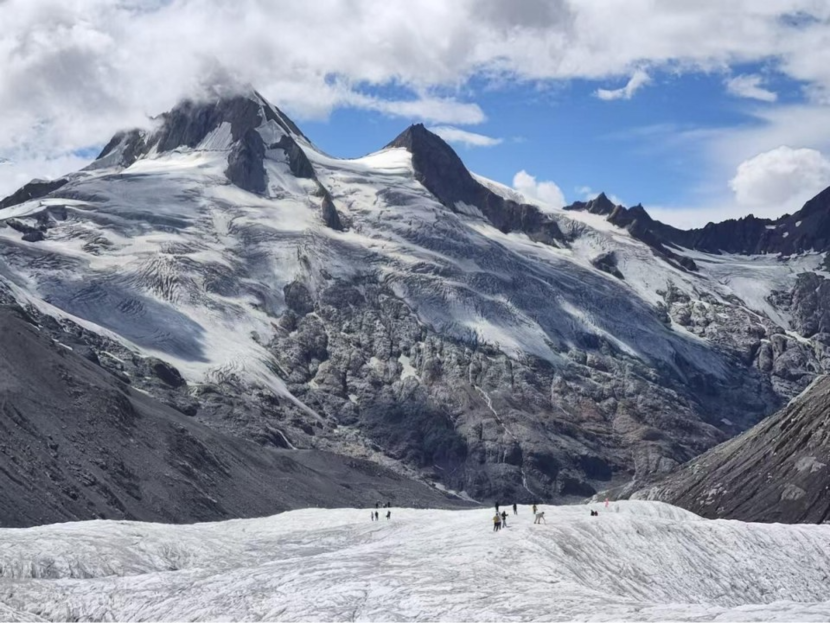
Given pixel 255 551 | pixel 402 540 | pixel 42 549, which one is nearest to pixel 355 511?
pixel 255 551

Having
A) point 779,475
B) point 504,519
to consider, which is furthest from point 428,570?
point 779,475

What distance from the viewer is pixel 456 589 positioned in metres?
87.6

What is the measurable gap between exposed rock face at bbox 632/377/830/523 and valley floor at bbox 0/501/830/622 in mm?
31313

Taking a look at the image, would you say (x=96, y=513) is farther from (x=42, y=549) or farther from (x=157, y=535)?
(x=42, y=549)

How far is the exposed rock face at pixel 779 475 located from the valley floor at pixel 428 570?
31313mm

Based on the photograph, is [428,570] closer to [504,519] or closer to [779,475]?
[504,519]

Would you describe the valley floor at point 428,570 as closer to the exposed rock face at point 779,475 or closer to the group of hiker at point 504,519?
the group of hiker at point 504,519

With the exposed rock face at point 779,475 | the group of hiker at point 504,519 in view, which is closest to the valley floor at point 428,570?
the group of hiker at point 504,519

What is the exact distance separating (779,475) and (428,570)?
96481 mm

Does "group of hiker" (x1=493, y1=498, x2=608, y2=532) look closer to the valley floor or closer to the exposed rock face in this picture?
the valley floor

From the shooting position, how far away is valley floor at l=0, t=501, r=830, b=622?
84.0 meters

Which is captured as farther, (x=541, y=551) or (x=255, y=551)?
(x=255, y=551)

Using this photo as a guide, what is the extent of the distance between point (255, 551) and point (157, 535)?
9.85 metres

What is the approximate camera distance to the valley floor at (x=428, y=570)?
84.0 metres
